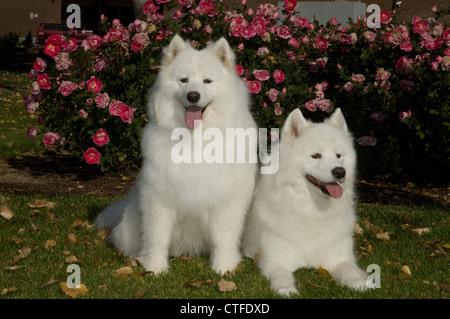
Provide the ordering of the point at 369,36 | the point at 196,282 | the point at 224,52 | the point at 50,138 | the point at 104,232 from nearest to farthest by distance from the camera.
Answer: the point at 196,282 → the point at 224,52 → the point at 104,232 → the point at 369,36 → the point at 50,138

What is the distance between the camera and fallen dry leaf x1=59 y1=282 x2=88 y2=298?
3804mm

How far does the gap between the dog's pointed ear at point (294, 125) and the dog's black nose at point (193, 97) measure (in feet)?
2.31

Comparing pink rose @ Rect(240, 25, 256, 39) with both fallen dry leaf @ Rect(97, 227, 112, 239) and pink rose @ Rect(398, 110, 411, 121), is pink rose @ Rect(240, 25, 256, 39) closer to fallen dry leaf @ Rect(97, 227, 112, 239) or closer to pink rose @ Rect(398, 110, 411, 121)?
pink rose @ Rect(398, 110, 411, 121)

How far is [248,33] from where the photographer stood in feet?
22.1

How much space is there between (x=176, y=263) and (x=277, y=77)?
3082 millimetres

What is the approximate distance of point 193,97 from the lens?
13.1 ft

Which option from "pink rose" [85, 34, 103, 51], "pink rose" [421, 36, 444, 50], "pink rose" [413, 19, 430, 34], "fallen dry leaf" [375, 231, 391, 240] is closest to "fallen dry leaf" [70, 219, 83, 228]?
"pink rose" [85, 34, 103, 51]

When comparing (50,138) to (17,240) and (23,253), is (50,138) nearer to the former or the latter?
(17,240)

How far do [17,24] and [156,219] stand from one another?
4003 centimetres

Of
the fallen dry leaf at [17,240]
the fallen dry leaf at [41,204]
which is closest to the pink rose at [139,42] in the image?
the fallen dry leaf at [41,204]

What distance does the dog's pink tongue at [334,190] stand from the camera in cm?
407

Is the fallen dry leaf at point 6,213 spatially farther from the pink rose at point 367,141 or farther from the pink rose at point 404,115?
the pink rose at point 404,115

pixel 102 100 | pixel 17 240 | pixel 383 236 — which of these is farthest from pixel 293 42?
pixel 17 240
